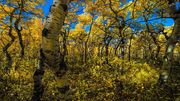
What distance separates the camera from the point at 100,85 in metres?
12.3

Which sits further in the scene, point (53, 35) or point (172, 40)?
point (172, 40)

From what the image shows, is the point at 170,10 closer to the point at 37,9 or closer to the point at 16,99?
the point at 16,99

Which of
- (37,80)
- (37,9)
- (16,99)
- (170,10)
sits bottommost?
(16,99)

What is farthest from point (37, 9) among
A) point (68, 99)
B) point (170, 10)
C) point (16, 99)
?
point (68, 99)

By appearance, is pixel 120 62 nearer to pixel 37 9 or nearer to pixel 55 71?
pixel 55 71

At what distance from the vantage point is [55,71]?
8188 mm

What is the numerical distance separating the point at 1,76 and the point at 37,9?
1780cm

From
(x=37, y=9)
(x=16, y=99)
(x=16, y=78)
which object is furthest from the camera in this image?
(x=37, y=9)

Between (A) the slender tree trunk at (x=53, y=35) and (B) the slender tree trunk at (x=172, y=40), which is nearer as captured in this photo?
(A) the slender tree trunk at (x=53, y=35)

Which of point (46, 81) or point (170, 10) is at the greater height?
point (170, 10)

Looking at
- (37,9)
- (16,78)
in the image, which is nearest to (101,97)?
(16,78)

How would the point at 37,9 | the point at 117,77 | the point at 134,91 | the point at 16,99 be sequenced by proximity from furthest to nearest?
the point at 37,9
the point at 117,77
the point at 134,91
the point at 16,99

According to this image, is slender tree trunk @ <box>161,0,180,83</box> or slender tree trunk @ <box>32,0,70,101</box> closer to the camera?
slender tree trunk @ <box>32,0,70,101</box>

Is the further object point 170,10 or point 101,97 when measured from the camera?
point 170,10
